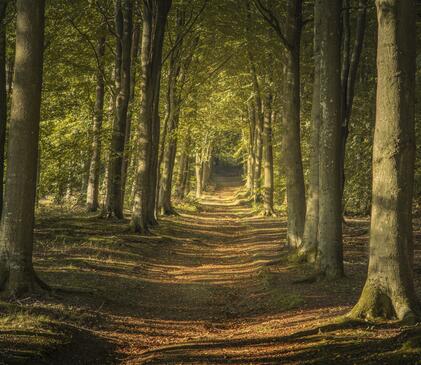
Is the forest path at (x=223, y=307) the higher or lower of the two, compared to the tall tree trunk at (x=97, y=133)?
lower

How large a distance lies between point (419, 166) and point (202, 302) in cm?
1648

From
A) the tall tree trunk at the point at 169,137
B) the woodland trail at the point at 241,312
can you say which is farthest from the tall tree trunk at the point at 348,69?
the tall tree trunk at the point at 169,137

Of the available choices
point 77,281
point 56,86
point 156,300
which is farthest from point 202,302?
point 56,86

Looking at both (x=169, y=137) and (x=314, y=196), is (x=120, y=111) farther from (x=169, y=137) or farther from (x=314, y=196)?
(x=314, y=196)

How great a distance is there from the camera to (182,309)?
468 inches

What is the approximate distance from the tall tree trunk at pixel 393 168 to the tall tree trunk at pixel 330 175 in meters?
4.39

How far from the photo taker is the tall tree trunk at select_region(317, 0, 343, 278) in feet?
42.7

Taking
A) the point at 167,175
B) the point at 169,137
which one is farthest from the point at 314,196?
the point at 167,175

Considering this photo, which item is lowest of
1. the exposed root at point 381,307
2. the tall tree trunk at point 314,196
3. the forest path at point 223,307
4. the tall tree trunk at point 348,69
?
the forest path at point 223,307

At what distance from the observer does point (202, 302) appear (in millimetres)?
12695

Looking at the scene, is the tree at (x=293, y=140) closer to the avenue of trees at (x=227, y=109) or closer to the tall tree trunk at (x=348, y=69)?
the avenue of trees at (x=227, y=109)

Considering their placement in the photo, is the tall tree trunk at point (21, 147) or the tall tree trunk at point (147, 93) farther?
the tall tree trunk at point (147, 93)

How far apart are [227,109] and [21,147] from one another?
3610cm

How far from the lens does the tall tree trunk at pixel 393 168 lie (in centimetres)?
838
